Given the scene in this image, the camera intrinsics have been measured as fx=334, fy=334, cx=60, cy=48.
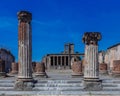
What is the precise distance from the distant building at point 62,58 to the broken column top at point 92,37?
47.7m

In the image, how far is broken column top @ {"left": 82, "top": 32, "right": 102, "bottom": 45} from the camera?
704 inches

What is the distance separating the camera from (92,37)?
59.0ft

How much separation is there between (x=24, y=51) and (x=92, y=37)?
3719 mm

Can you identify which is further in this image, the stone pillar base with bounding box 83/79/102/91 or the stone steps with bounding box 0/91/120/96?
the stone pillar base with bounding box 83/79/102/91

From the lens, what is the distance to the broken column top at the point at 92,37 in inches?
704

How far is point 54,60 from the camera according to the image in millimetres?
67938

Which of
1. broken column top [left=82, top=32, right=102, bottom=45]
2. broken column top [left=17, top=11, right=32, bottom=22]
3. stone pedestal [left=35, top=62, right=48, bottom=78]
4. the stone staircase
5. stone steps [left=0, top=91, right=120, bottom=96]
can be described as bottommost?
stone steps [left=0, top=91, right=120, bottom=96]

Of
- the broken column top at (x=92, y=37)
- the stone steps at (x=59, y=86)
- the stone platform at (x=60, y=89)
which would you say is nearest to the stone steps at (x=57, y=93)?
the stone platform at (x=60, y=89)

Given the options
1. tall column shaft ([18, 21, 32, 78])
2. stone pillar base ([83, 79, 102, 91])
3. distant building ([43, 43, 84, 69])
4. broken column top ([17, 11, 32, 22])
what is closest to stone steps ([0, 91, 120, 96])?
stone pillar base ([83, 79, 102, 91])

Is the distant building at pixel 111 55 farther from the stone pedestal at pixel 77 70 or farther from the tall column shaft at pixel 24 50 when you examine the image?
the tall column shaft at pixel 24 50

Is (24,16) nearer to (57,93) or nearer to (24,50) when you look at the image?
(24,50)

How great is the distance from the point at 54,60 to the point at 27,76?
5050 cm

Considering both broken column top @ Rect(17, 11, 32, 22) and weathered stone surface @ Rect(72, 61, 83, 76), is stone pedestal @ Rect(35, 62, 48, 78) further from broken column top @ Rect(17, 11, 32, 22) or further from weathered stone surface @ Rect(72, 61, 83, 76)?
broken column top @ Rect(17, 11, 32, 22)

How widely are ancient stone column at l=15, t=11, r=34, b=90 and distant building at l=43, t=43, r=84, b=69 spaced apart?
4832cm
